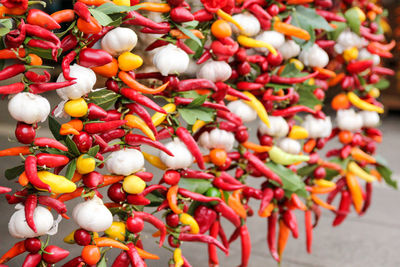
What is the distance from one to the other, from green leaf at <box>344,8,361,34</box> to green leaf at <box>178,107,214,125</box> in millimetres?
522

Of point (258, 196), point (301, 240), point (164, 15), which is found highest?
point (164, 15)

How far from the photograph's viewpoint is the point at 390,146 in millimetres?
2830

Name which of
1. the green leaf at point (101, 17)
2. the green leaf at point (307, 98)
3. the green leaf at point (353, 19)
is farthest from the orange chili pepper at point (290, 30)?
the green leaf at point (101, 17)

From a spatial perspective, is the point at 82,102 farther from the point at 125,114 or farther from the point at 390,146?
the point at 390,146

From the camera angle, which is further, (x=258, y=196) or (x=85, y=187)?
(x=258, y=196)

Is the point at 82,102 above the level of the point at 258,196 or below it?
above

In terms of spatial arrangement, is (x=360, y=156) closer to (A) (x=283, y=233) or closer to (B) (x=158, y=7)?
(A) (x=283, y=233)

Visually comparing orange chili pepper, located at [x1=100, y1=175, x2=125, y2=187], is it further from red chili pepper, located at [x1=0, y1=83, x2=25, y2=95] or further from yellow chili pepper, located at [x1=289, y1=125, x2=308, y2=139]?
yellow chili pepper, located at [x1=289, y1=125, x2=308, y2=139]

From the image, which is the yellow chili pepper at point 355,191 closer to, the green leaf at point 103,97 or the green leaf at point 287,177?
the green leaf at point 287,177

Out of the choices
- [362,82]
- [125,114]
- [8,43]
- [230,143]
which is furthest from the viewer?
[362,82]

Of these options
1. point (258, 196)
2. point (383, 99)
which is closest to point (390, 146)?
point (383, 99)

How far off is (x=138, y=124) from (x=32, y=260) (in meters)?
0.23

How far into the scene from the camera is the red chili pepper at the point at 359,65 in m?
1.19

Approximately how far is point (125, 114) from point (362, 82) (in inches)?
28.4
